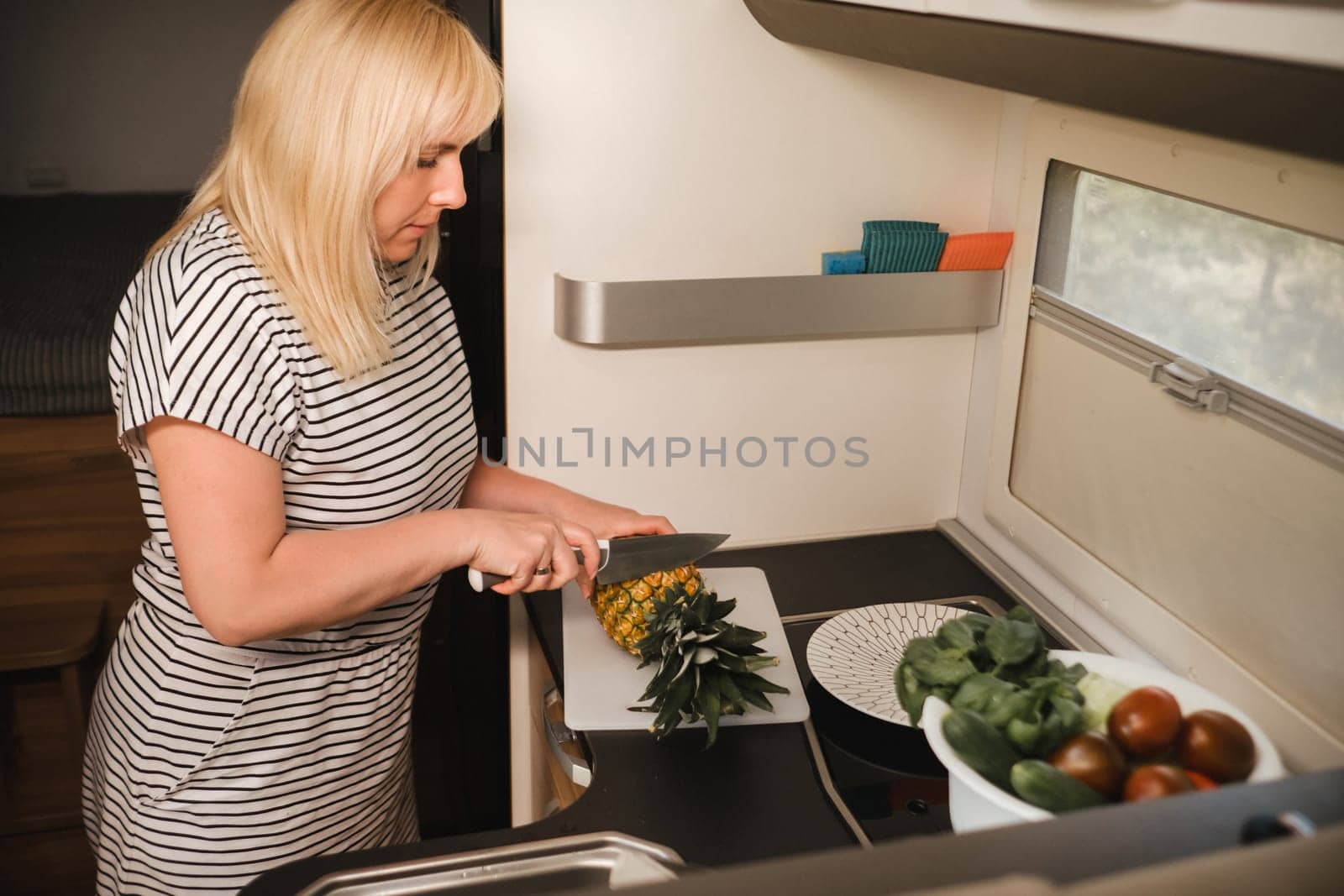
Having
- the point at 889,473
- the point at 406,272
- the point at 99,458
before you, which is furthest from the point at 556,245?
the point at 99,458

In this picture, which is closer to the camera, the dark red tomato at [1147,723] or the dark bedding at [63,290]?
the dark red tomato at [1147,723]

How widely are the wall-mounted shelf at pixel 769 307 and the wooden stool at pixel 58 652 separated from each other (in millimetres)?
1194

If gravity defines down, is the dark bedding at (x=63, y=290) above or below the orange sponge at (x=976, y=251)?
below

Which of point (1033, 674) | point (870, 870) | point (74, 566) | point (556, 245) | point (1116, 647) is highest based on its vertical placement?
point (556, 245)

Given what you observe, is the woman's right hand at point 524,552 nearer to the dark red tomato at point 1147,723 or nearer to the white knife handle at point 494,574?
the white knife handle at point 494,574

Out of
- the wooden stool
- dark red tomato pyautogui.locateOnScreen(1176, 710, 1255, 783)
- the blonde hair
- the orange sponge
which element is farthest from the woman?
the wooden stool

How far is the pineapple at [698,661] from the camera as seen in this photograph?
1095 mm

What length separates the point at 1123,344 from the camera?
120cm

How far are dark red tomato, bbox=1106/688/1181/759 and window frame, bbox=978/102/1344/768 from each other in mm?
337

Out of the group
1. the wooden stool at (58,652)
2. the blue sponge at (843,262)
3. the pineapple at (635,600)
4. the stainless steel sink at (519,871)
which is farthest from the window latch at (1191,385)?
the wooden stool at (58,652)

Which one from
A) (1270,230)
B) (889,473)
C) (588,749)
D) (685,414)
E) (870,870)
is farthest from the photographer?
(889,473)

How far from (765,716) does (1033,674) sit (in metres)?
0.37

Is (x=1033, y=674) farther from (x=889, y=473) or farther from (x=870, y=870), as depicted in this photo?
(x=889, y=473)

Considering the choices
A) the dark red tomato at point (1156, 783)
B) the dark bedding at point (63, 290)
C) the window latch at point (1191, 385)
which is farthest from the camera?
the dark bedding at point (63, 290)
